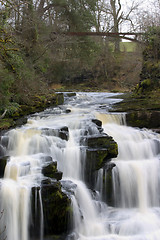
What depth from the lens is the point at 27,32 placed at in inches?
541

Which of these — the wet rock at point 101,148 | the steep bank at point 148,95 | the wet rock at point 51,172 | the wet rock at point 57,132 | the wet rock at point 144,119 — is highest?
the steep bank at point 148,95

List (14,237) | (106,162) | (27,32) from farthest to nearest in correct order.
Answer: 1. (27,32)
2. (106,162)
3. (14,237)

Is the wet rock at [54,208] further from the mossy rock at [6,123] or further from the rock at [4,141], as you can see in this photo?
the mossy rock at [6,123]

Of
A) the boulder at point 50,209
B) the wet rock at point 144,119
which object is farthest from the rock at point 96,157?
the wet rock at point 144,119

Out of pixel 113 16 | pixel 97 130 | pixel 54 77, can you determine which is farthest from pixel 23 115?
pixel 113 16

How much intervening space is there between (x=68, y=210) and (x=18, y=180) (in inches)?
55.8

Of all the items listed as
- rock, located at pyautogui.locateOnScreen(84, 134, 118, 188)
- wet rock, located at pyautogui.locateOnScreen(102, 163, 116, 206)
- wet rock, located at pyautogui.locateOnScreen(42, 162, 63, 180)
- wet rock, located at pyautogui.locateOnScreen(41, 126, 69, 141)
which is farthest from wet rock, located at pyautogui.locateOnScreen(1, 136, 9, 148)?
wet rock, located at pyautogui.locateOnScreen(102, 163, 116, 206)

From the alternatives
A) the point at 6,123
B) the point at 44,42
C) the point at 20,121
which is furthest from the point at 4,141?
the point at 44,42

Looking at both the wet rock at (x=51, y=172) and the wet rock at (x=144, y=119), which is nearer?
the wet rock at (x=51, y=172)

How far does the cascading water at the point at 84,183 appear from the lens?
5582 millimetres

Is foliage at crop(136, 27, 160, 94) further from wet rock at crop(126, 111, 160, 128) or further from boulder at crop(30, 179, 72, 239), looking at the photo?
boulder at crop(30, 179, 72, 239)

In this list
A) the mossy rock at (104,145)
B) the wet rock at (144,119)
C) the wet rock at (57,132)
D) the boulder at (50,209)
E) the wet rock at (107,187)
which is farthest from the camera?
the wet rock at (144,119)

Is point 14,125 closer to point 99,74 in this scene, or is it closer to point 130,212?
point 130,212

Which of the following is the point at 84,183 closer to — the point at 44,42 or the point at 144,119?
the point at 144,119
